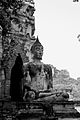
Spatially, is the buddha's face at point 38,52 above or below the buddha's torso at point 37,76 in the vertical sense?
above

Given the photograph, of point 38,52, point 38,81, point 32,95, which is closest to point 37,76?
point 38,81

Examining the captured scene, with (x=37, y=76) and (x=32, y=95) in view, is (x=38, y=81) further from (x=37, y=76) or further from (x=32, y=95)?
(x=32, y=95)

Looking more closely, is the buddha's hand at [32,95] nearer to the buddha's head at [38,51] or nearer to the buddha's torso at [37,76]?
the buddha's torso at [37,76]

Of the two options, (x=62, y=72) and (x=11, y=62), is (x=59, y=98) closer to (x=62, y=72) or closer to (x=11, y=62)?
(x=11, y=62)

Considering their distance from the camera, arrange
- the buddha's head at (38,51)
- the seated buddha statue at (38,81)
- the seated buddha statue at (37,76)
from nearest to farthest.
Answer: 1. the seated buddha statue at (38,81)
2. the seated buddha statue at (37,76)
3. the buddha's head at (38,51)

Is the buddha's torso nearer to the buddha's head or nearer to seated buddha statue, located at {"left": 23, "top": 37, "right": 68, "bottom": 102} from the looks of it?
seated buddha statue, located at {"left": 23, "top": 37, "right": 68, "bottom": 102}

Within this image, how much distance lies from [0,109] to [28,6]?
18.4m

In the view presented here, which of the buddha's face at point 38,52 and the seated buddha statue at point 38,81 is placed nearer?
the seated buddha statue at point 38,81

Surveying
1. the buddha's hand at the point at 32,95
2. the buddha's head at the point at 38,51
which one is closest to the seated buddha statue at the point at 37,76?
the buddha's head at the point at 38,51

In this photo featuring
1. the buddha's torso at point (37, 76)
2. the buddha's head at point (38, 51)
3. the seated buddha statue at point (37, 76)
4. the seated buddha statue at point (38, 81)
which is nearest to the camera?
the seated buddha statue at point (38, 81)

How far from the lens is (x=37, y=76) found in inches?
572

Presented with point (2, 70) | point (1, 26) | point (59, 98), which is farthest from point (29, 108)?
point (1, 26)

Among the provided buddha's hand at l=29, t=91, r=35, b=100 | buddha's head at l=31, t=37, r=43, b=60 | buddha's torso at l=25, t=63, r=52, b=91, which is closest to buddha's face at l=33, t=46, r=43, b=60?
buddha's head at l=31, t=37, r=43, b=60

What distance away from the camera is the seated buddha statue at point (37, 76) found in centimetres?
1343
